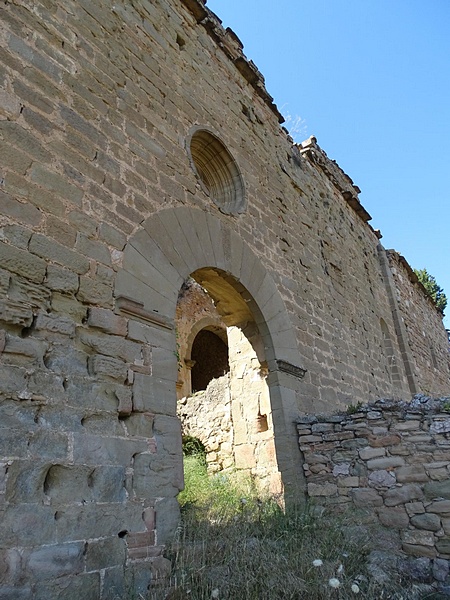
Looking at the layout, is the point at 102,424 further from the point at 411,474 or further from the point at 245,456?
the point at 411,474

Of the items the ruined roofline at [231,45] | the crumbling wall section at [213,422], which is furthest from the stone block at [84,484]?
the ruined roofline at [231,45]

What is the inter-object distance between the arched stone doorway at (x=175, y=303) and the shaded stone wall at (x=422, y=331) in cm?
702

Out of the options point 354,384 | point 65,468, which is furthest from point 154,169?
point 354,384

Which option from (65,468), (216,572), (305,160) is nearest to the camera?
(65,468)

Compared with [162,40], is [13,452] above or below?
below

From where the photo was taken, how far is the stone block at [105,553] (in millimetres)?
2793

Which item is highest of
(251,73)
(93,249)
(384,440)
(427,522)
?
(251,73)

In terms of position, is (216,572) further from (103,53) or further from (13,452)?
(103,53)

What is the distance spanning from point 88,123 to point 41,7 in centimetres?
93

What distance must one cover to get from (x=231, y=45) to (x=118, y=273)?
15.7 feet

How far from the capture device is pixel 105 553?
2879 millimetres

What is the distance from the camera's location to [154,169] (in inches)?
178

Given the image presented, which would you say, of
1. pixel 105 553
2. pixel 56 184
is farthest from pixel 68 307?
pixel 105 553

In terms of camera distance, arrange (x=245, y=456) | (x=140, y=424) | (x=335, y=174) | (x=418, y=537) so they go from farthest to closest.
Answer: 1. (x=335, y=174)
2. (x=245, y=456)
3. (x=418, y=537)
4. (x=140, y=424)
